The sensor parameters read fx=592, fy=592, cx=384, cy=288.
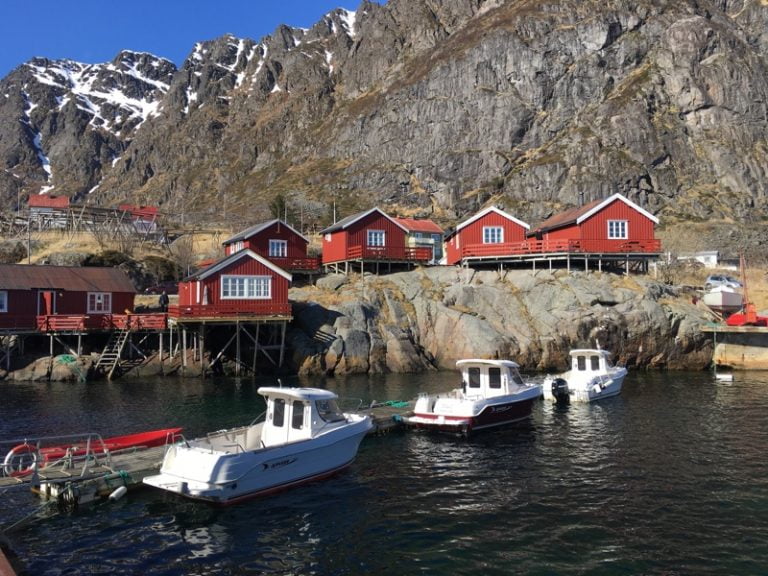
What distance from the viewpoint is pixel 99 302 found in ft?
158

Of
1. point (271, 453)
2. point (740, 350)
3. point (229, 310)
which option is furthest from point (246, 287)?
point (740, 350)

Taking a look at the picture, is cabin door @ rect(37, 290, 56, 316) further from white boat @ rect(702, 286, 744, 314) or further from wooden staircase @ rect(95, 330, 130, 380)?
white boat @ rect(702, 286, 744, 314)

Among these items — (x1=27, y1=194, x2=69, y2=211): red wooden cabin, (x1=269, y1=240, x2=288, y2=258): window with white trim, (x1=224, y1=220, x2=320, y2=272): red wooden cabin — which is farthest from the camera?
(x1=27, y1=194, x2=69, y2=211): red wooden cabin

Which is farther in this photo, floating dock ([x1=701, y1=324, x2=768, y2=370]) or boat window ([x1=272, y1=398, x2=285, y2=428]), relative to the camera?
floating dock ([x1=701, y1=324, x2=768, y2=370])

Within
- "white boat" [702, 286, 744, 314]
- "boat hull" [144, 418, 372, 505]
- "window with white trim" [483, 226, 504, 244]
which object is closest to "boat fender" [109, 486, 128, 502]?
"boat hull" [144, 418, 372, 505]

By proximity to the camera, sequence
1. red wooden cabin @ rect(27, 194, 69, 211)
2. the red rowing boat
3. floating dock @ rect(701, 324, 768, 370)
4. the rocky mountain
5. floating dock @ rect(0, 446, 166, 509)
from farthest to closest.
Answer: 1. the rocky mountain
2. red wooden cabin @ rect(27, 194, 69, 211)
3. floating dock @ rect(701, 324, 768, 370)
4. the red rowing boat
5. floating dock @ rect(0, 446, 166, 509)

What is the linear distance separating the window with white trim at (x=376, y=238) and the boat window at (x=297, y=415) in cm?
3761

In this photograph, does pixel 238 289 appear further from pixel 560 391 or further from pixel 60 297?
pixel 560 391

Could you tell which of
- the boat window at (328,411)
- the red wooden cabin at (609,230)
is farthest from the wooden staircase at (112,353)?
the red wooden cabin at (609,230)

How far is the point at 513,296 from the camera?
163 feet

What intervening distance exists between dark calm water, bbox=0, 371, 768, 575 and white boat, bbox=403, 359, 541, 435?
85 cm

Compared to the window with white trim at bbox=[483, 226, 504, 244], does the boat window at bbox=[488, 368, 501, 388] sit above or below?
below

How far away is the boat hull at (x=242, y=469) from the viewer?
1781cm

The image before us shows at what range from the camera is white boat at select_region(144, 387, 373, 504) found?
17.9 metres
